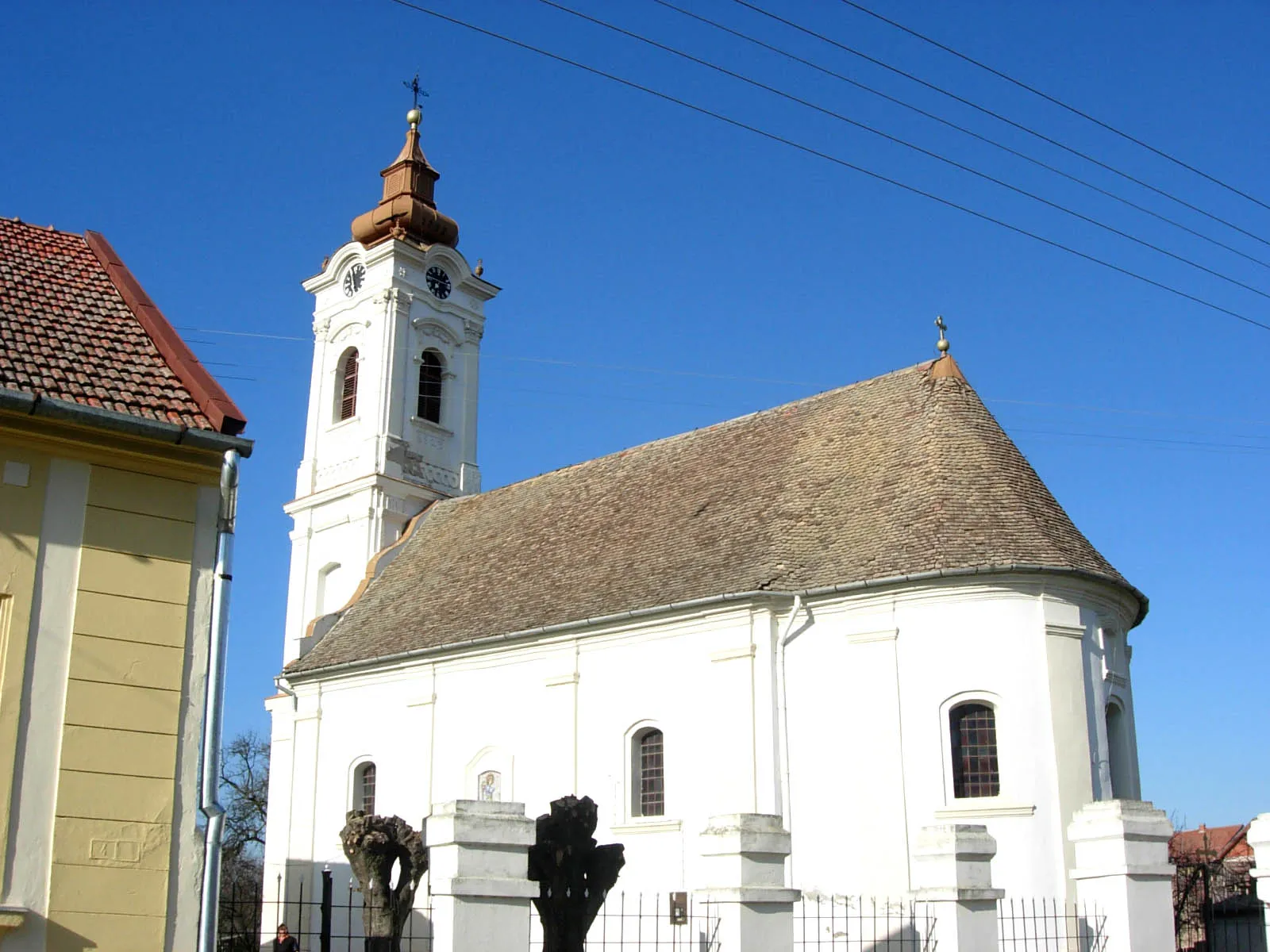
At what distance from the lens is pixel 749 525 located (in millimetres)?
25141

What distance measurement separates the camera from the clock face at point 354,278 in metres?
38.5

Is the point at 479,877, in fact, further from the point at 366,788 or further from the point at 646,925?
the point at 366,788

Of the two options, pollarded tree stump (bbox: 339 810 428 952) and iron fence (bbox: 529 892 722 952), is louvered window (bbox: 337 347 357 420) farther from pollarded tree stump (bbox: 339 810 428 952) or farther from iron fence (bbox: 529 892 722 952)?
pollarded tree stump (bbox: 339 810 428 952)

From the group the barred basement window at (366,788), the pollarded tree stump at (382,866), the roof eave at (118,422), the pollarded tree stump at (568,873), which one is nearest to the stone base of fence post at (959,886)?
the pollarded tree stump at (568,873)

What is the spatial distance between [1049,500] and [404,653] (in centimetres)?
1341

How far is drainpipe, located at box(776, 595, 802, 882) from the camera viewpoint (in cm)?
2206

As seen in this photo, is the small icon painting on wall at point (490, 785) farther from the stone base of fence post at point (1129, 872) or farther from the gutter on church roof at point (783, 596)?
the stone base of fence post at point (1129, 872)

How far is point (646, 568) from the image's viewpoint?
84.7 ft

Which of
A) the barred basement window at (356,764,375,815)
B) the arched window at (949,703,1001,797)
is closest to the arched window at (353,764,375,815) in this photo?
the barred basement window at (356,764,375,815)

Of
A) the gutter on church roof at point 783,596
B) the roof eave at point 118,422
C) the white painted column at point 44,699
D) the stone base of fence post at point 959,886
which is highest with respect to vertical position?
the gutter on church roof at point 783,596

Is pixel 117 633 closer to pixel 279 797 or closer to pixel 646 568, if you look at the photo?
pixel 646 568

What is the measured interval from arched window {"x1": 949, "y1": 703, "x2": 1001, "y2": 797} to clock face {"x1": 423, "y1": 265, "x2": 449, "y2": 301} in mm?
22135

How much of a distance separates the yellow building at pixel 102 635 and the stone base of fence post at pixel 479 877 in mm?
2203

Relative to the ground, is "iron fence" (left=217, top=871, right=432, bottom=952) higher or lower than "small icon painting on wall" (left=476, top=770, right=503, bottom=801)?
lower
